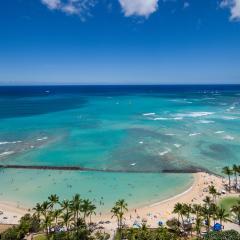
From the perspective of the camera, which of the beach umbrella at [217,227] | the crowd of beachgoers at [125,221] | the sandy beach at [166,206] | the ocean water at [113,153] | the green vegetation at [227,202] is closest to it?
the crowd of beachgoers at [125,221]

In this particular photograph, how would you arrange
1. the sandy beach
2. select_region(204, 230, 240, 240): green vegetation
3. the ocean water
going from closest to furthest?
select_region(204, 230, 240, 240): green vegetation < the sandy beach < the ocean water

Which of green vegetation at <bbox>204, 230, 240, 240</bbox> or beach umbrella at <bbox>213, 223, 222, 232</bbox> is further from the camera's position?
beach umbrella at <bbox>213, 223, 222, 232</bbox>

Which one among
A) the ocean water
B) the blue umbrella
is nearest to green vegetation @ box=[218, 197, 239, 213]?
the ocean water

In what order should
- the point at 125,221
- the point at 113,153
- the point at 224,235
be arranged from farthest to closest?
the point at 113,153, the point at 125,221, the point at 224,235

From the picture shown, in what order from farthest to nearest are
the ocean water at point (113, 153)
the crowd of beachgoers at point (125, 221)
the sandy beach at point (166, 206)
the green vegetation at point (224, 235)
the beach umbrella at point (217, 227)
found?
the ocean water at point (113, 153) → the sandy beach at point (166, 206) → the beach umbrella at point (217, 227) → the crowd of beachgoers at point (125, 221) → the green vegetation at point (224, 235)

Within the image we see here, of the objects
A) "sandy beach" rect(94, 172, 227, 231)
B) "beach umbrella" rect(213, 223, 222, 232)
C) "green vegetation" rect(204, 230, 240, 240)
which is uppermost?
"green vegetation" rect(204, 230, 240, 240)

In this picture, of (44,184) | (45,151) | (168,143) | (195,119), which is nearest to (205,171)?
(168,143)

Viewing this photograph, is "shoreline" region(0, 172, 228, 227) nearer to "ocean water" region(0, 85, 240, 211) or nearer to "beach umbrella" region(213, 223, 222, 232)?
"ocean water" region(0, 85, 240, 211)

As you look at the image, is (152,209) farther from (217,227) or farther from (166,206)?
(217,227)

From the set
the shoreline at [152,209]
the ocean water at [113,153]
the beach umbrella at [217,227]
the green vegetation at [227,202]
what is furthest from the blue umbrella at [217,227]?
the ocean water at [113,153]

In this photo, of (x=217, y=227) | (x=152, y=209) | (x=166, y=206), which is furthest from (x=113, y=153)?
(x=217, y=227)

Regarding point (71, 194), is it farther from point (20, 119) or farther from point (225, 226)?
point (20, 119)

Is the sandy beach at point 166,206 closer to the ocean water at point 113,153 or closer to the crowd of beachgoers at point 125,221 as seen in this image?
the crowd of beachgoers at point 125,221
